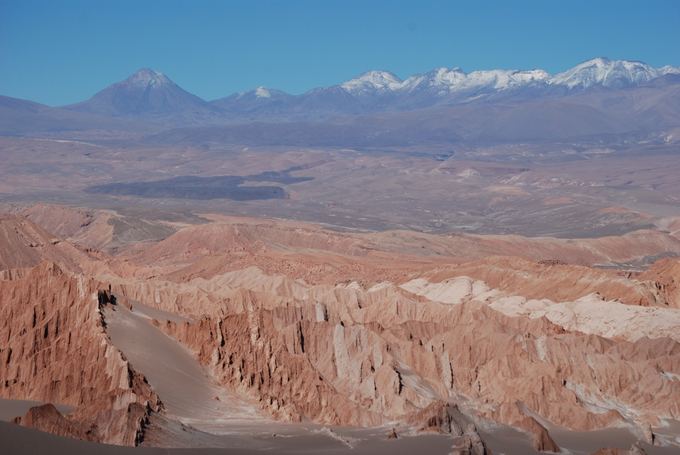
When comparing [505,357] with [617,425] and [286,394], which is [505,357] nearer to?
[617,425]

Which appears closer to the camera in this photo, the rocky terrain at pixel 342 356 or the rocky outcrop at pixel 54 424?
the rocky outcrop at pixel 54 424

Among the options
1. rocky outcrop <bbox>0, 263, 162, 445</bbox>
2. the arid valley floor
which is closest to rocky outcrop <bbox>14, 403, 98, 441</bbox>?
the arid valley floor

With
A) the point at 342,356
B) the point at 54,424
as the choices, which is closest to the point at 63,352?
the point at 342,356

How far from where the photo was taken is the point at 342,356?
62.6 m

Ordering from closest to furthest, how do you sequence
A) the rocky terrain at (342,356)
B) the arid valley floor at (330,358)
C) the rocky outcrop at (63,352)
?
the arid valley floor at (330,358) → the rocky terrain at (342,356) → the rocky outcrop at (63,352)

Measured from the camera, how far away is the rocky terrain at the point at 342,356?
47.1 meters

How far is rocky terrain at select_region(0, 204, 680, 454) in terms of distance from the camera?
4706 cm

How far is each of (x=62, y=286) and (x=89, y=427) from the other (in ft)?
73.5

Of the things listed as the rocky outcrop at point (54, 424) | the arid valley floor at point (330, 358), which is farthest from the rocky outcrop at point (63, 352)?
the rocky outcrop at point (54, 424)

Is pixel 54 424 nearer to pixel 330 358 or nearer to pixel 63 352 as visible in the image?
pixel 63 352

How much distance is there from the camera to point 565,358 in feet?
227

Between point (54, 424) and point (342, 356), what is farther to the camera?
point (342, 356)

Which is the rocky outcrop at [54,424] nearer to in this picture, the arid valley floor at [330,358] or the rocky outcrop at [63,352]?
the arid valley floor at [330,358]

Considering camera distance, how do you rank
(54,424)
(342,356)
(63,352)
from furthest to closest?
(342,356) < (63,352) < (54,424)
